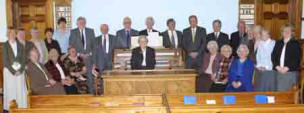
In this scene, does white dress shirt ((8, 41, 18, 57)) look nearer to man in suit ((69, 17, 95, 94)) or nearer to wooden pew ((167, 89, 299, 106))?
man in suit ((69, 17, 95, 94))

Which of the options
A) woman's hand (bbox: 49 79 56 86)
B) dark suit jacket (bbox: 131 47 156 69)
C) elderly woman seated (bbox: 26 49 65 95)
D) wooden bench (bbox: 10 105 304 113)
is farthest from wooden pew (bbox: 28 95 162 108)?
dark suit jacket (bbox: 131 47 156 69)

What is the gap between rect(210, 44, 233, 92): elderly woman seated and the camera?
5.95m

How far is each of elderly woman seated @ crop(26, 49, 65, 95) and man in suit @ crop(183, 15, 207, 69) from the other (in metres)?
2.82

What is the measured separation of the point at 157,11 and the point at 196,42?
1582 millimetres

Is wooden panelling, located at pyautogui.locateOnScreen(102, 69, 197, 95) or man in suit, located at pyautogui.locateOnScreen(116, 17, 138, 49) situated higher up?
man in suit, located at pyautogui.locateOnScreen(116, 17, 138, 49)

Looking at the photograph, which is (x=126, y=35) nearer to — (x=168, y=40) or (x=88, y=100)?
(x=168, y=40)

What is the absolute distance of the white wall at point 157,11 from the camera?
8.90 metres

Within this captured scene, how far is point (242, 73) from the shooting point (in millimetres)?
5691

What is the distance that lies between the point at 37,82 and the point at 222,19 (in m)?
4.74

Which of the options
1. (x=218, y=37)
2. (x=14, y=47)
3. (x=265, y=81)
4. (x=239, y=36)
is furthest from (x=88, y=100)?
(x=239, y=36)

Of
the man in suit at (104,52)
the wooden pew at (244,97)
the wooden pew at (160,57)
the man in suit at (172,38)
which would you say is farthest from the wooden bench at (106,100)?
the man in suit at (172,38)

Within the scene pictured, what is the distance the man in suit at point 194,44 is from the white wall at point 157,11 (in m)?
1.15

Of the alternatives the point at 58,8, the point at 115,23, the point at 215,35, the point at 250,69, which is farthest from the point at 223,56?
the point at 58,8

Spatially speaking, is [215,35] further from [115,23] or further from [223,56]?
[115,23]
